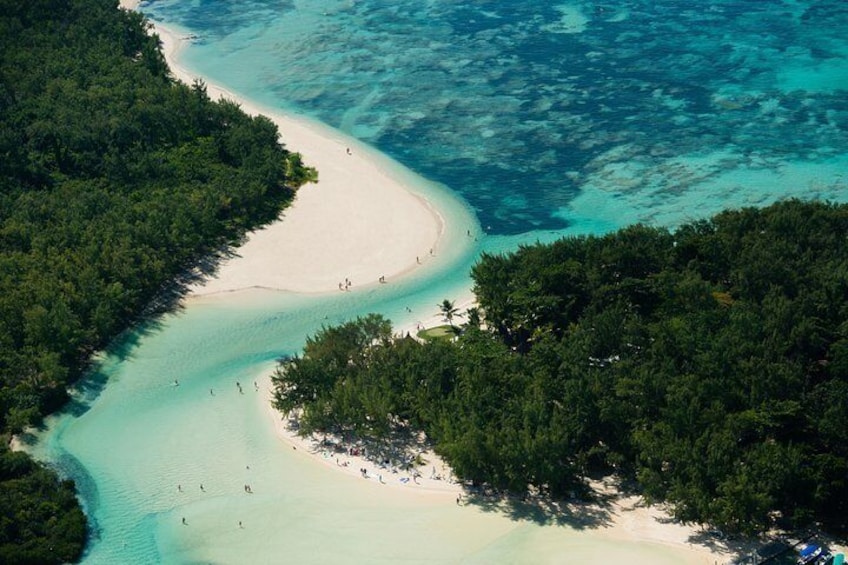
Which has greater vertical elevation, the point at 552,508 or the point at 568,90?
the point at 568,90

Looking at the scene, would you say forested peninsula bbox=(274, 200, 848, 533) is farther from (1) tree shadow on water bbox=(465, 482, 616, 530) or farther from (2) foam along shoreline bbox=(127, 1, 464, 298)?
(2) foam along shoreline bbox=(127, 1, 464, 298)

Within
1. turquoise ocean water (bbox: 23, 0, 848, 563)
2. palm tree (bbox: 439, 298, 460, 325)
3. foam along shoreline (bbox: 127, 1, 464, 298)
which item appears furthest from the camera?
foam along shoreline (bbox: 127, 1, 464, 298)

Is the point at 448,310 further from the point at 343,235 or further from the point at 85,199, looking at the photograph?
the point at 85,199

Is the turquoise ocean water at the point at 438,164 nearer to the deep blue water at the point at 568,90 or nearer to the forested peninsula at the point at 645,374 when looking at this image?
the deep blue water at the point at 568,90

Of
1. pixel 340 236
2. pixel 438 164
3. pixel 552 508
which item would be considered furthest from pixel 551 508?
pixel 438 164

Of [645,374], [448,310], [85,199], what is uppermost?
[85,199]

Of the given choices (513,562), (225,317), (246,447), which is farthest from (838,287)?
(225,317)

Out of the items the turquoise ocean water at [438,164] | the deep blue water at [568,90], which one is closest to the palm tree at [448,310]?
the turquoise ocean water at [438,164]

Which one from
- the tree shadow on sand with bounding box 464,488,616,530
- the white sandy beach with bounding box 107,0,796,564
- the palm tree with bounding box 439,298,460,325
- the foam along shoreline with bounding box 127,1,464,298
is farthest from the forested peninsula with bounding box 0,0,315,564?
the tree shadow on sand with bounding box 464,488,616,530
